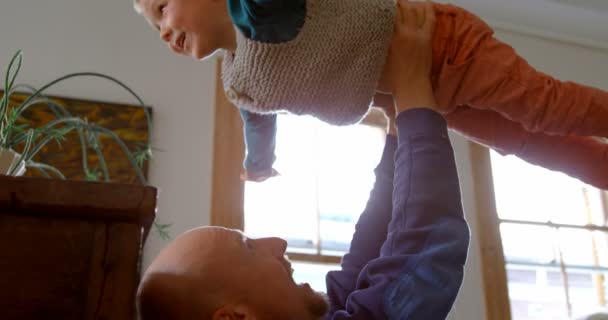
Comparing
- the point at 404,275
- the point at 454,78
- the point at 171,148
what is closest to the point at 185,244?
the point at 404,275

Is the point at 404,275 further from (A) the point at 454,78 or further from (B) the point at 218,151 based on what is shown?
(B) the point at 218,151

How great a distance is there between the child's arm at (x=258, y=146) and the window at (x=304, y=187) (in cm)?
118

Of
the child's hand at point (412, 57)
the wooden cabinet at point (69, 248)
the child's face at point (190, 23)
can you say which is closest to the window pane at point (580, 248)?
the child's hand at point (412, 57)

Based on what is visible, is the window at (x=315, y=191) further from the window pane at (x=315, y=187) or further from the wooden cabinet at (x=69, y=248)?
the wooden cabinet at (x=69, y=248)

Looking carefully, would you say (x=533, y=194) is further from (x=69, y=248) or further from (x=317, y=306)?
(x=69, y=248)

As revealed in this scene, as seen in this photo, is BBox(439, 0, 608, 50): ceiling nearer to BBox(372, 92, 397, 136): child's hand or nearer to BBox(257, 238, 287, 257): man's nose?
BBox(372, 92, 397, 136): child's hand

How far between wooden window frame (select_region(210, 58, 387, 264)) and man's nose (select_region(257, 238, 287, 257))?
157 cm

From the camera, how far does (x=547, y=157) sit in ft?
4.59

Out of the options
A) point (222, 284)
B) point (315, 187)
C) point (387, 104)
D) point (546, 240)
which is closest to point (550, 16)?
point (546, 240)

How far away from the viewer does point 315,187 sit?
299 cm

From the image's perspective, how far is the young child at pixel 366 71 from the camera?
113 centimetres

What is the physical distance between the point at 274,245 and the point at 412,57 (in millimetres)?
370

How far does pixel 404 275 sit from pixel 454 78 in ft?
1.50

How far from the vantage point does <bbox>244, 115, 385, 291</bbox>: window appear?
9.21 feet
